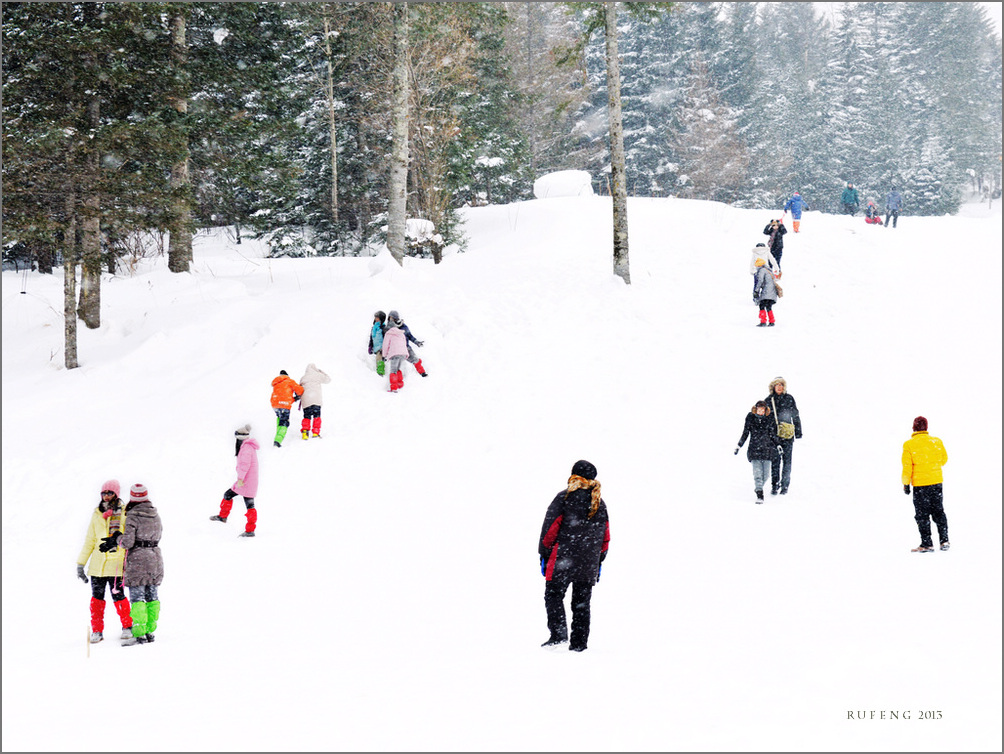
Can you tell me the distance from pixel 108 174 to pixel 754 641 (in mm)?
15031

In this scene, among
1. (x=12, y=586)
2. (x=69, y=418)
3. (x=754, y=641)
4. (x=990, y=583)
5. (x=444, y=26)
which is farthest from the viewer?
(x=444, y=26)

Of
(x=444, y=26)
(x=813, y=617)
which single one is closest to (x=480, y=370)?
(x=813, y=617)

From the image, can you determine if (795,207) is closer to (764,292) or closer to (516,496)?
(764,292)

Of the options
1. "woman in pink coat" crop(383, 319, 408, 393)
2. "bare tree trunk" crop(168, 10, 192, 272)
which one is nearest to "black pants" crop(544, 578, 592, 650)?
"woman in pink coat" crop(383, 319, 408, 393)

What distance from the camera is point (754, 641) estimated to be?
6027 mm

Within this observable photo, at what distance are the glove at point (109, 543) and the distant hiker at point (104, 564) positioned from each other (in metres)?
0.02

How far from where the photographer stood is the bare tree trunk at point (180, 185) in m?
15.3

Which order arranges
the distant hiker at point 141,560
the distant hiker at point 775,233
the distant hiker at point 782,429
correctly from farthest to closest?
the distant hiker at point 775,233, the distant hiker at point 782,429, the distant hiker at point 141,560

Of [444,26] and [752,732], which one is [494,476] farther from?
[444,26]

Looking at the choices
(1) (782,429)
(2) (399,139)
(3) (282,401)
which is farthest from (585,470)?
(2) (399,139)

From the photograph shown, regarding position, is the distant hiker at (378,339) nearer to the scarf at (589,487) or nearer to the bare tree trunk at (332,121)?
the scarf at (589,487)

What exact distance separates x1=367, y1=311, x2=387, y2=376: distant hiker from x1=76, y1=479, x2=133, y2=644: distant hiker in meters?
7.92

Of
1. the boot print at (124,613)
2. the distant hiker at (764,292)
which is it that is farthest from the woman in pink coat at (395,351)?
the distant hiker at (764,292)

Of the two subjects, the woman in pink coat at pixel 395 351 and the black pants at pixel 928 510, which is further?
the woman in pink coat at pixel 395 351
